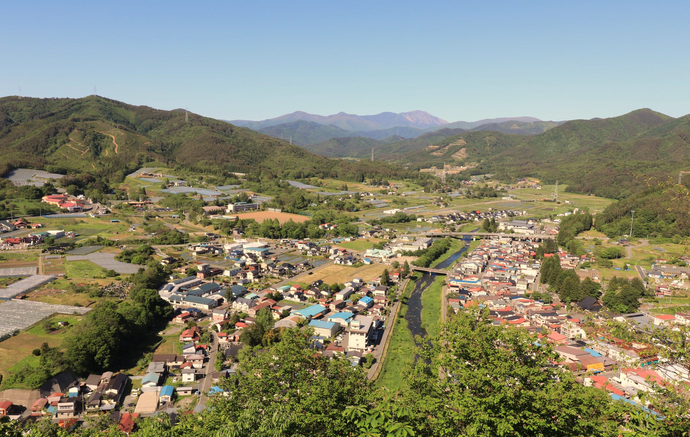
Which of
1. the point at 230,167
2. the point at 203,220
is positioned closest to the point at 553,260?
the point at 203,220

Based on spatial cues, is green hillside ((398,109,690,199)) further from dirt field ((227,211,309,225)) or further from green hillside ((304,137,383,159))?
dirt field ((227,211,309,225))

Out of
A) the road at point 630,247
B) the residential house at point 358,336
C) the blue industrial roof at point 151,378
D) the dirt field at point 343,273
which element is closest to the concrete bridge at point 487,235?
the road at point 630,247

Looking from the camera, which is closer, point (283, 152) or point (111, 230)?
point (111, 230)

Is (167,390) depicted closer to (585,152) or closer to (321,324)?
(321,324)

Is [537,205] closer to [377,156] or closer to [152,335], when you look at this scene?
[152,335]

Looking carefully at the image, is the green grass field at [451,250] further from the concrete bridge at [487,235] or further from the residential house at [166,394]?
the residential house at [166,394]
